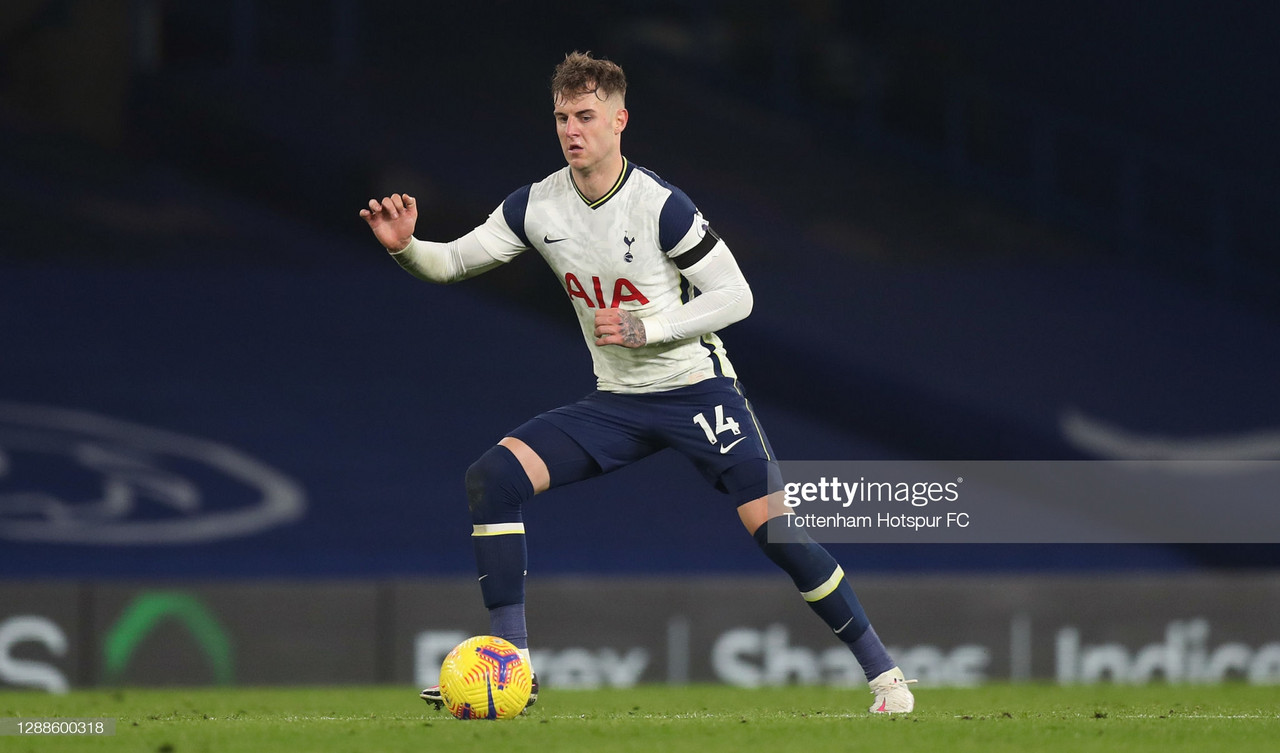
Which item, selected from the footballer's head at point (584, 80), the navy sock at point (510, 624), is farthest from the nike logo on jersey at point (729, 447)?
the footballer's head at point (584, 80)

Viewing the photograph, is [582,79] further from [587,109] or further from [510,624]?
[510,624]

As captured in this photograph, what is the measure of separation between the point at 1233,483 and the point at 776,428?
10.2 feet

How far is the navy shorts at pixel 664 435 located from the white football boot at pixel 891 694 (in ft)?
2.25

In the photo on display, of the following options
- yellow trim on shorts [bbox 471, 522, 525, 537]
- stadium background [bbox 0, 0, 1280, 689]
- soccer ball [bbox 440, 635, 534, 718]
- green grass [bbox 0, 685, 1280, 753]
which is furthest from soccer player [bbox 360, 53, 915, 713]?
stadium background [bbox 0, 0, 1280, 689]

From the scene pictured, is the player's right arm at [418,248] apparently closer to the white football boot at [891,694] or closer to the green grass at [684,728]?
the green grass at [684,728]

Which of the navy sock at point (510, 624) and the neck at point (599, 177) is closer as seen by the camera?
the navy sock at point (510, 624)

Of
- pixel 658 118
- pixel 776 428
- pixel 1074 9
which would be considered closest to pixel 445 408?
pixel 776 428

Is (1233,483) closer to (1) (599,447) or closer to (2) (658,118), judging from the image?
(2) (658,118)

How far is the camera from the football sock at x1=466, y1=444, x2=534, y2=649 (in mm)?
5387

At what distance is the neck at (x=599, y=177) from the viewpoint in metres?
5.50

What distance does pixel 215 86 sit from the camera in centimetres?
1385

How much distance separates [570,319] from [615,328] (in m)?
7.79

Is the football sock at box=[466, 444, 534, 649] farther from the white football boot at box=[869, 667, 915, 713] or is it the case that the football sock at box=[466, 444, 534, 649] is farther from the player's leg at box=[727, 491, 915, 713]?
the white football boot at box=[869, 667, 915, 713]

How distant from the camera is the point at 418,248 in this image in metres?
5.61
